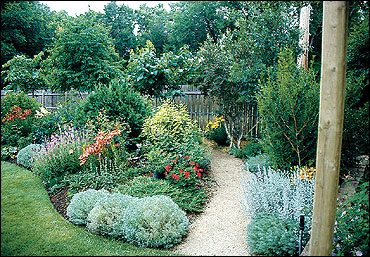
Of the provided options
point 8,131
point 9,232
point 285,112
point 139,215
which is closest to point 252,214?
point 139,215

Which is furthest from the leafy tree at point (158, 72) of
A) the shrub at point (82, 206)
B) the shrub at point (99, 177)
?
the shrub at point (82, 206)

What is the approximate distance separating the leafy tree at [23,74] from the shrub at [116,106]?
4824 mm

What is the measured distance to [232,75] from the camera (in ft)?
23.0

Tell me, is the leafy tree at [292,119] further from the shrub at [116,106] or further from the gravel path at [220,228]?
the shrub at [116,106]

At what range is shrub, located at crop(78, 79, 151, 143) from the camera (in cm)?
659

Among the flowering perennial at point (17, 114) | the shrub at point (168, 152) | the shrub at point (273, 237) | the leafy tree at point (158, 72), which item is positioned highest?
the leafy tree at point (158, 72)

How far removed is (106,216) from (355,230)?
2791mm

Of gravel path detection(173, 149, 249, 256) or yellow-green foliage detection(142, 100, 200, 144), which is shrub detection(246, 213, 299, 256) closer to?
gravel path detection(173, 149, 249, 256)

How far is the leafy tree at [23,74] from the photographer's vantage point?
9.92m

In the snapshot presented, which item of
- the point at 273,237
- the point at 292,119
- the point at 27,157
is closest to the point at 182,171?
the point at 292,119

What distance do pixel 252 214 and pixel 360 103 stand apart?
226cm

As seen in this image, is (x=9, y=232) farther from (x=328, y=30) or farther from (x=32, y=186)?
(x=328, y=30)

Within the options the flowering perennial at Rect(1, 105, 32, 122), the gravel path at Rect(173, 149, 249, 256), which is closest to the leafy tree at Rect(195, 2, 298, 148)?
the gravel path at Rect(173, 149, 249, 256)

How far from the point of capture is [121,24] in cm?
1892
